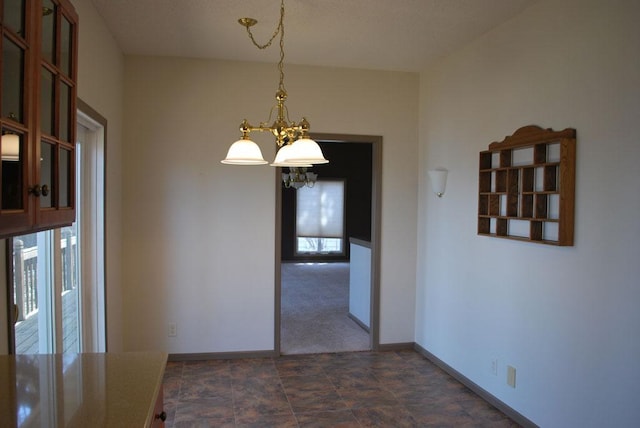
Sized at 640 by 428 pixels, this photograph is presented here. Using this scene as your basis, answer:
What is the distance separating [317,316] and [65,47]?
4.99m

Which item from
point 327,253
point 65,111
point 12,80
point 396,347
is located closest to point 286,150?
point 65,111

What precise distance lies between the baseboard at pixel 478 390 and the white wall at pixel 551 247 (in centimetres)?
5

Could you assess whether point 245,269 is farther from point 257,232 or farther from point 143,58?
point 143,58

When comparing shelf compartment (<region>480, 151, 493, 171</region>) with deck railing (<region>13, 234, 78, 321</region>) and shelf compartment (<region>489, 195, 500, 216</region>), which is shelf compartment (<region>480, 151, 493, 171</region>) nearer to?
shelf compartment (<region>489, 195, 500, 216</region>)

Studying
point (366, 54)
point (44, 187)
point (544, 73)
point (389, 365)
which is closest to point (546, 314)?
point (544, 73)

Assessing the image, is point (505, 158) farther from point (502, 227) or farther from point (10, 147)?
point (10, 147)

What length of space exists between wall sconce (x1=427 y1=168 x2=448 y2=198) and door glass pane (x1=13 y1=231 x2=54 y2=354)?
9.63 feet

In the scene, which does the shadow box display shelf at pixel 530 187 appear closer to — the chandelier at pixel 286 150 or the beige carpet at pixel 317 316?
the chandelier at pixel 286 150

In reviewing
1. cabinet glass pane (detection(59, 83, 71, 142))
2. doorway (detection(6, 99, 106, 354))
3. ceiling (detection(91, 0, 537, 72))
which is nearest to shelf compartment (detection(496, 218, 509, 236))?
ceiling (detection(91, 0, 537, 72))

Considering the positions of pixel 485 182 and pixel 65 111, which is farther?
pixel 485 182

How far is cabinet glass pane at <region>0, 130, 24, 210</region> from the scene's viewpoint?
4.00ft

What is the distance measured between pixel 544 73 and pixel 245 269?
2.90 m

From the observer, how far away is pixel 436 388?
388cm

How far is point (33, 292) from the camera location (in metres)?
2.47
